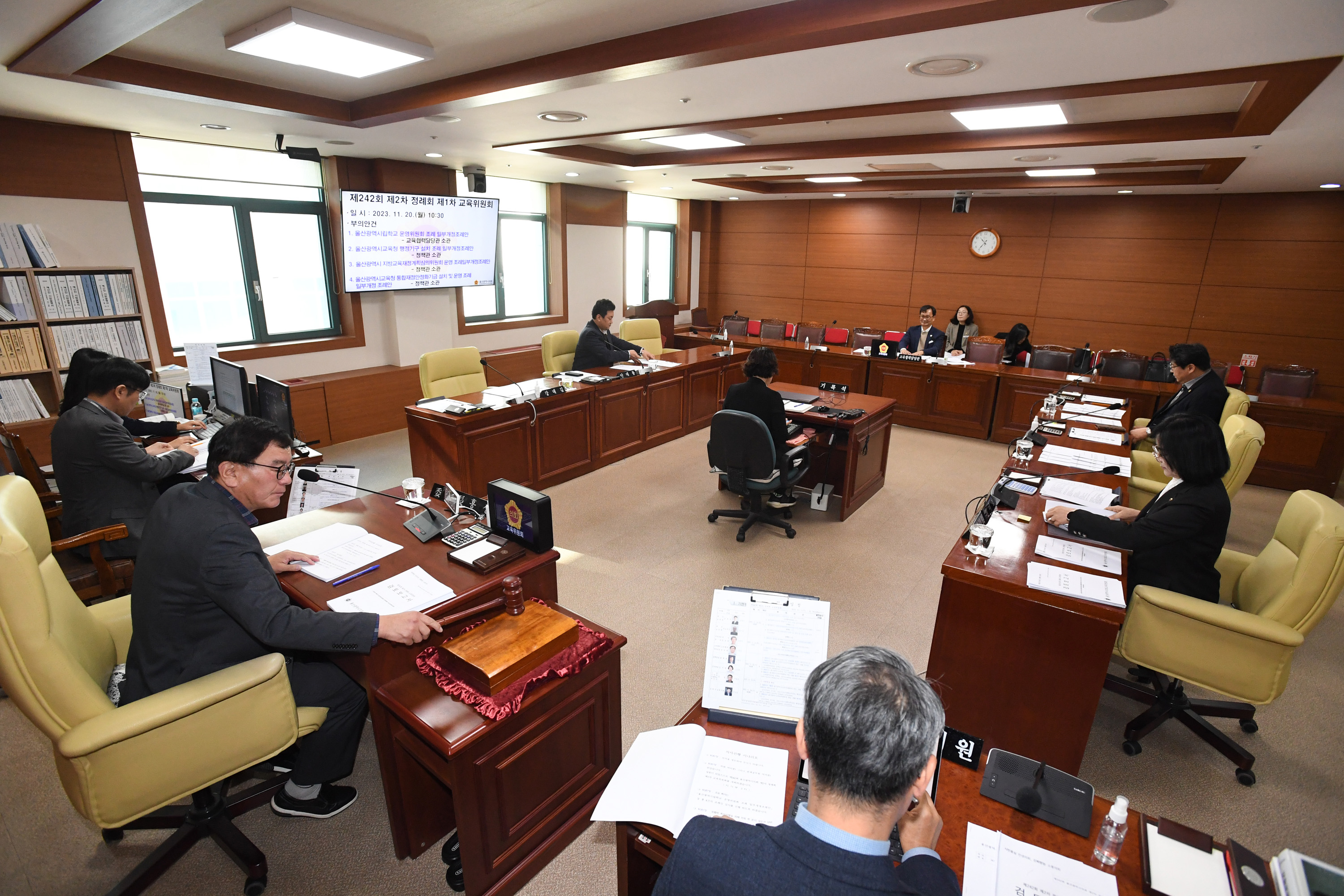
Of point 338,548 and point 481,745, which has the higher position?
point 338,548

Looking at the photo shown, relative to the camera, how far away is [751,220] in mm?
10703

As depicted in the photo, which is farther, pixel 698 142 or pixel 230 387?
pixel 698 142

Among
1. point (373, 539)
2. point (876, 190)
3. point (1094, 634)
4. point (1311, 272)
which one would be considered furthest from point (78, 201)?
point (1311, 272)

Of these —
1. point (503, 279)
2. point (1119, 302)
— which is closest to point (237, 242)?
point (503, 279)

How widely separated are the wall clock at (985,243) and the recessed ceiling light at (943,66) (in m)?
6.24

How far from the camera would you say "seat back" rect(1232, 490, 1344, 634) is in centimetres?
218

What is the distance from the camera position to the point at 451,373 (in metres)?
5.16

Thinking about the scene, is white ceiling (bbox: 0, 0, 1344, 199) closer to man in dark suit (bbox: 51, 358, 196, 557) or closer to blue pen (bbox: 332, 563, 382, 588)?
man in dark suit (bbox: 51, 358, 196, 557)

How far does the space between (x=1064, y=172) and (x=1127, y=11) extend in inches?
187

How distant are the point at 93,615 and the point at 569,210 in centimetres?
741

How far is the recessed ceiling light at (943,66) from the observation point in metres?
2.93

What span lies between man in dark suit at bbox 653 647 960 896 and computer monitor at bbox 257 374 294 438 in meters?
3.07

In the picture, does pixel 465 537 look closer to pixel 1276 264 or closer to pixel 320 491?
pixel 320 491

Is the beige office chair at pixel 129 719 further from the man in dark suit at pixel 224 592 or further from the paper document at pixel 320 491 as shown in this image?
the paper document at pixel 320 491
